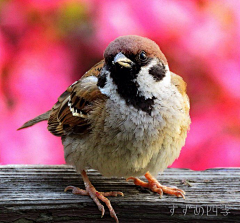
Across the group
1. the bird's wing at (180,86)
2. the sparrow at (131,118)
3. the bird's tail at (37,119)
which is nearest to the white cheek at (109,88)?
the sparrow at (131,118)

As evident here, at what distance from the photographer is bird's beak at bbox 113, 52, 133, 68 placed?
1866mm

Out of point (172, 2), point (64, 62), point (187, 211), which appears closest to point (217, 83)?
point (172, 2)

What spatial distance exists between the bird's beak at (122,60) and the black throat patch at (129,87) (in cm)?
3

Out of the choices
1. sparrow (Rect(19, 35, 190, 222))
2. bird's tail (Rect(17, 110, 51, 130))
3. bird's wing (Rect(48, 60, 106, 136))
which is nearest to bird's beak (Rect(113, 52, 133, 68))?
sparrow (Rect(19, 35, 190, 222))

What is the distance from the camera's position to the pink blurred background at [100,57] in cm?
248

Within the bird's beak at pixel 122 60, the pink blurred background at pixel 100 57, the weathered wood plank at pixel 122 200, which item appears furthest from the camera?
the pink blurred background at pixel 100 57

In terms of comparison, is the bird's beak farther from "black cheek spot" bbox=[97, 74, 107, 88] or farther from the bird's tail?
the bird's tail

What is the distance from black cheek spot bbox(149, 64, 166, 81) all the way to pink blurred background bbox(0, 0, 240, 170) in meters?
0.48

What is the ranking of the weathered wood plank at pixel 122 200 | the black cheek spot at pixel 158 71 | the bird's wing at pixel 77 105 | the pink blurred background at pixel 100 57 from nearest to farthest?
the weathered wood plank at pixel 122 200
the black cheek spot at pixel 158 71
the bird's wing at pixel 77 105
the pink blurred background at pixel 100 57

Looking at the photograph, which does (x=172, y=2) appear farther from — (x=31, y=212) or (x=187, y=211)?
(x=31, y=212)

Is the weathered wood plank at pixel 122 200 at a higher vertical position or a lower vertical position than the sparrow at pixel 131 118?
lower

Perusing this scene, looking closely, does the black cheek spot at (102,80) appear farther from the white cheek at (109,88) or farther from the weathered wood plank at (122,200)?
the weathered wood plank at (122,200)

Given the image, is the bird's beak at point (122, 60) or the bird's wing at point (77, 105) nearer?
the bird's beak at point (122, 60)

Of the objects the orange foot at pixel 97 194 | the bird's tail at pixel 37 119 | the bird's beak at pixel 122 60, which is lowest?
the orange foot at pixel 97 194
